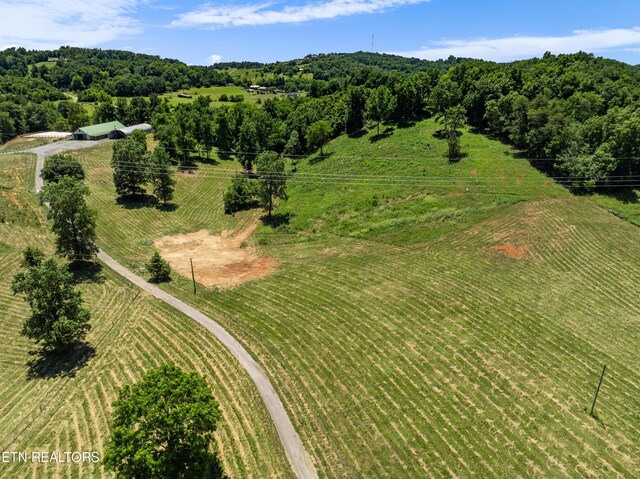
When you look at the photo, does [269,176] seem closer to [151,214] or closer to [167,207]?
[167,207]

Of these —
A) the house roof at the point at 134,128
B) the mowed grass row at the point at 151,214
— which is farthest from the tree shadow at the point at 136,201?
the house roof at the point at 134,128

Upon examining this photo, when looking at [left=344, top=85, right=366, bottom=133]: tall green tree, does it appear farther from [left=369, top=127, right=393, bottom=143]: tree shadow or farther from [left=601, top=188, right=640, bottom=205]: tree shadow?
[left=601, top=188, right=640, bottom=205]: tree shadow

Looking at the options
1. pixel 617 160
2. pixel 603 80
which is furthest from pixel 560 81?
pixel 617 160

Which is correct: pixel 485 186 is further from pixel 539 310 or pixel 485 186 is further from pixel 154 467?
pixel 154 467

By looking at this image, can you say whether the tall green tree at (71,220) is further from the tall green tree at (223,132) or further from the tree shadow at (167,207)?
the tall green tree at (223,132)

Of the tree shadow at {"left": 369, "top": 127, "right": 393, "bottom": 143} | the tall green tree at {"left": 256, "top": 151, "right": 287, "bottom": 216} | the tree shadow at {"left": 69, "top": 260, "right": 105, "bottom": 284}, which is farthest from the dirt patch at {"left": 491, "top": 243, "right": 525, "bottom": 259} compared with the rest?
the tree shadow at {"left": 69, "top": 260, "right": 105, "bottom": 284}

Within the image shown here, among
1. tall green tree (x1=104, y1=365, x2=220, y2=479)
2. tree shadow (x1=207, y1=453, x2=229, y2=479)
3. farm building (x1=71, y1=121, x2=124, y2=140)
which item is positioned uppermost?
farm building (x1=71, y1=121, x2=124, y2=140)
